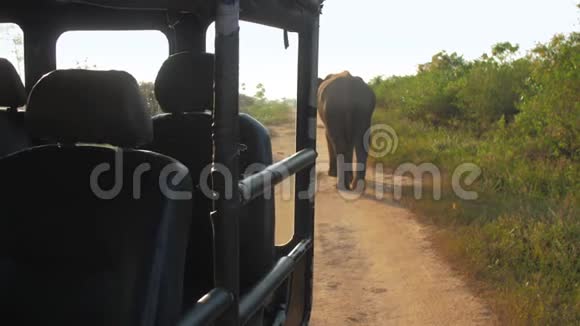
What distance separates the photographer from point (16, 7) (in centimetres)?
353

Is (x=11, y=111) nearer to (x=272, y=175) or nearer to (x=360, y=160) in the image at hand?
(x=272, y=175)

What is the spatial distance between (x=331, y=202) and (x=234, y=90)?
6.34 m

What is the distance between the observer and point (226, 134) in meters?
1.95

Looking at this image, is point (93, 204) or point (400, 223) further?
point (400, 223)

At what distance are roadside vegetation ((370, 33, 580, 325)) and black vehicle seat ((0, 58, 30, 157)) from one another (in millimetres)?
3030

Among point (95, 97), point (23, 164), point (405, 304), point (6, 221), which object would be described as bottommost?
point (405, 304)

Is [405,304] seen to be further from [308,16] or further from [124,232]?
[124,232]

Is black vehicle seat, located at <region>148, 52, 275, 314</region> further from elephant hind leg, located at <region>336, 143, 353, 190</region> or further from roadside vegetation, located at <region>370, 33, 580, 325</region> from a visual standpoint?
elephant hind leg, located at <region>336, 143, 353, 190</region>

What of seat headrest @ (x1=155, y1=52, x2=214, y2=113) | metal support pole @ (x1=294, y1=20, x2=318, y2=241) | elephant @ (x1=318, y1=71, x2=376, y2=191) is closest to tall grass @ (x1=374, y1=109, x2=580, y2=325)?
elephant @ (x1=318, y1=71, x2=376, y2=191)

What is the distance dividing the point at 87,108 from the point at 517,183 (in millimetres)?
6507

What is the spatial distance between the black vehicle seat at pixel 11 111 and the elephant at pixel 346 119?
6.20m

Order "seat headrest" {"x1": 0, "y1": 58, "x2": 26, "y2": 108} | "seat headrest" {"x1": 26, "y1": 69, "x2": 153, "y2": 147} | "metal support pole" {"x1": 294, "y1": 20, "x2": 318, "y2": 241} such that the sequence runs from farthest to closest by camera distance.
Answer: "seat headrest" {"x1": 0, "y1": 58, "x2": 26, "y2": 108} → "metal support pole" {"x1": 294, "y1": 20, "x2": 318, "y2": 241} → "seat headrest" {"x1": 26, "y1": 69, "x2": 153, "y2": 147}

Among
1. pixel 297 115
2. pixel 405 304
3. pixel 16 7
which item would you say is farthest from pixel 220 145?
pixel 405 304

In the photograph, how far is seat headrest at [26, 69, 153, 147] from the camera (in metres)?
2.06
